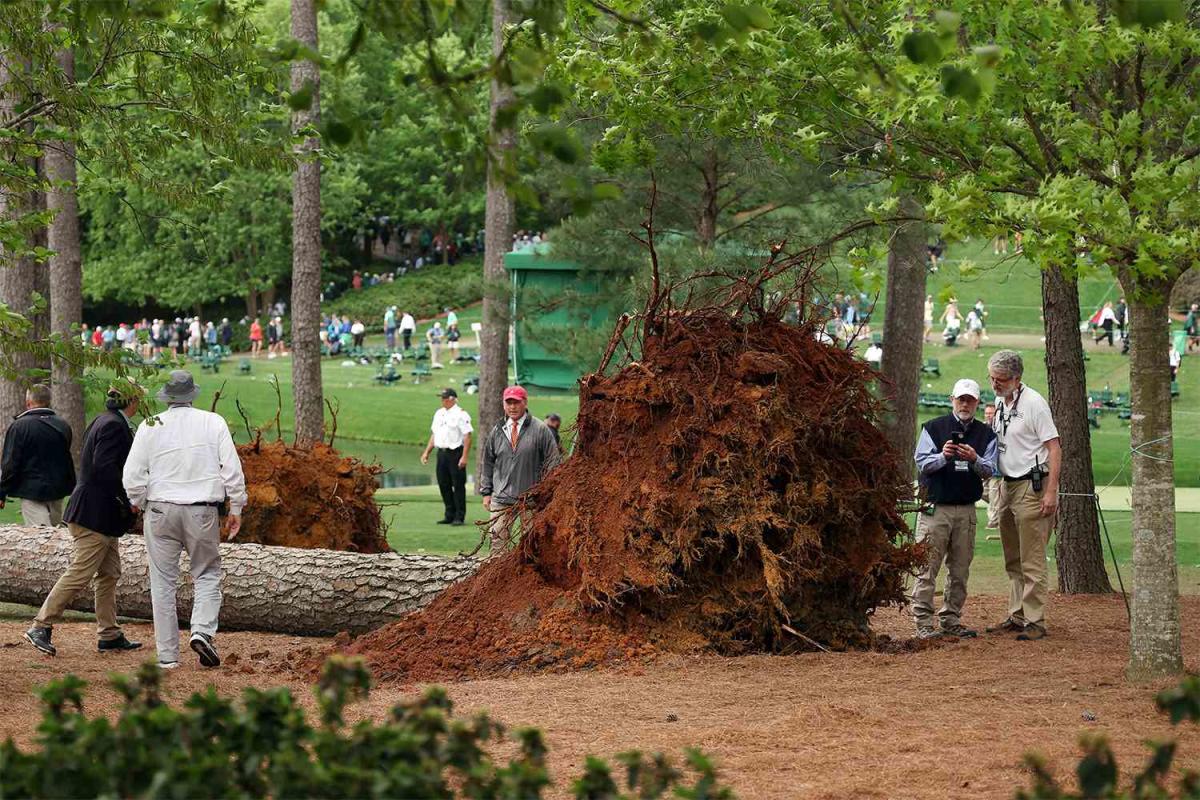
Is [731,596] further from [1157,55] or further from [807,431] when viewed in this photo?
[1157,55]

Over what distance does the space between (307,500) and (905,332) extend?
26.1 feet

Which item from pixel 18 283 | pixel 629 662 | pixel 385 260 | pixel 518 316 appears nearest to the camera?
pixel 629 662

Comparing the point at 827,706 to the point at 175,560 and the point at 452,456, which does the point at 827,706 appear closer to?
the point at 175,560

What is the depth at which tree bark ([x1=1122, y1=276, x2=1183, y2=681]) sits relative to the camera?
29.1 ft

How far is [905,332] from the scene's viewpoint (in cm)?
1922

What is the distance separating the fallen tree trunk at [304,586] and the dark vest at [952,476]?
3.34 meters

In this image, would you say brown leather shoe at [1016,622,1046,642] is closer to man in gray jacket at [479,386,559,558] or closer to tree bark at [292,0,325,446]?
man in gray jacket at [479,386,559,558]

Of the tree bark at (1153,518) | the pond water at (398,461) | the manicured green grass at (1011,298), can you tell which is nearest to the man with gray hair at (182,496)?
the tree bark at (1153,518)

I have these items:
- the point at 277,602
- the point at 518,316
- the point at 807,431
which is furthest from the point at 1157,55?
the point at 518,316

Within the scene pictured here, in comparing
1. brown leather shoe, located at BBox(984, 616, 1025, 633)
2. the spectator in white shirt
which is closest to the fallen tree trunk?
brown leather shoe, located at BBox(984, 616, 1025, 633)

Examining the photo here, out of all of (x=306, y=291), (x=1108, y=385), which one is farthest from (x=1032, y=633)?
(x=1108, y=385)

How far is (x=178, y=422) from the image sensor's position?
409 inches

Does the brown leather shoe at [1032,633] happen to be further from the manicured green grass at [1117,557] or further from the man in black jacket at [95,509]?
the man in black jacket at [95,509]

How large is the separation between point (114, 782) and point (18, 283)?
15.3 m
